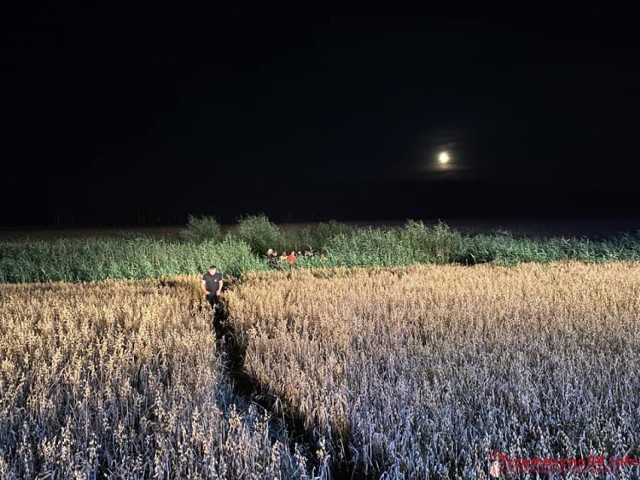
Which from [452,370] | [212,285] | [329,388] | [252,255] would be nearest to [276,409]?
[329,388]

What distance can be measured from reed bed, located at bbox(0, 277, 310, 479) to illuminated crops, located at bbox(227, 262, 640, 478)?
56 centimetres

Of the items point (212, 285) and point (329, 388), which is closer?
point (329, 388)

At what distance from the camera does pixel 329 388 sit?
5.07m

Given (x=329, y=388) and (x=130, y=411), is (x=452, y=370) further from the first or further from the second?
(x=130, y=411)

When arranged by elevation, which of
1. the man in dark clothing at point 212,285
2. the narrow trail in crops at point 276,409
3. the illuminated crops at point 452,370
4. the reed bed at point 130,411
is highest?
the man in dark clothing at point 212,285

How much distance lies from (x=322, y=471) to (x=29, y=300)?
363 inches

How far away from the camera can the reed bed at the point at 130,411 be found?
3.59 m

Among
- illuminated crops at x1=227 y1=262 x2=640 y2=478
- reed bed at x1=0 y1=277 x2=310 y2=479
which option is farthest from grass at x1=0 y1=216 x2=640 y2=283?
reed bed at x1=0 y1=277 x2=310 y2=479

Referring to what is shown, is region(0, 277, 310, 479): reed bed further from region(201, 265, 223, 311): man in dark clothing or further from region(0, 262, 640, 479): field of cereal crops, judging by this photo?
region(201, 265, 223, 311): man in dark clothing

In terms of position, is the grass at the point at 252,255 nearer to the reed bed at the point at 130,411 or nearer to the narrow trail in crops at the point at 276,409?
the reed bed at the point at 130,411

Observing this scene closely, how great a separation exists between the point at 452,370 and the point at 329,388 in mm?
1299

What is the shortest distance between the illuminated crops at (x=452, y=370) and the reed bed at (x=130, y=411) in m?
0.56

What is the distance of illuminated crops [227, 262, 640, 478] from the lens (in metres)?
3.80

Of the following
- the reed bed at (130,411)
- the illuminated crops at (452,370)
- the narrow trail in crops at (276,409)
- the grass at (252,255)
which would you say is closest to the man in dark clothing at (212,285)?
the illuminated crops at (452,370)
